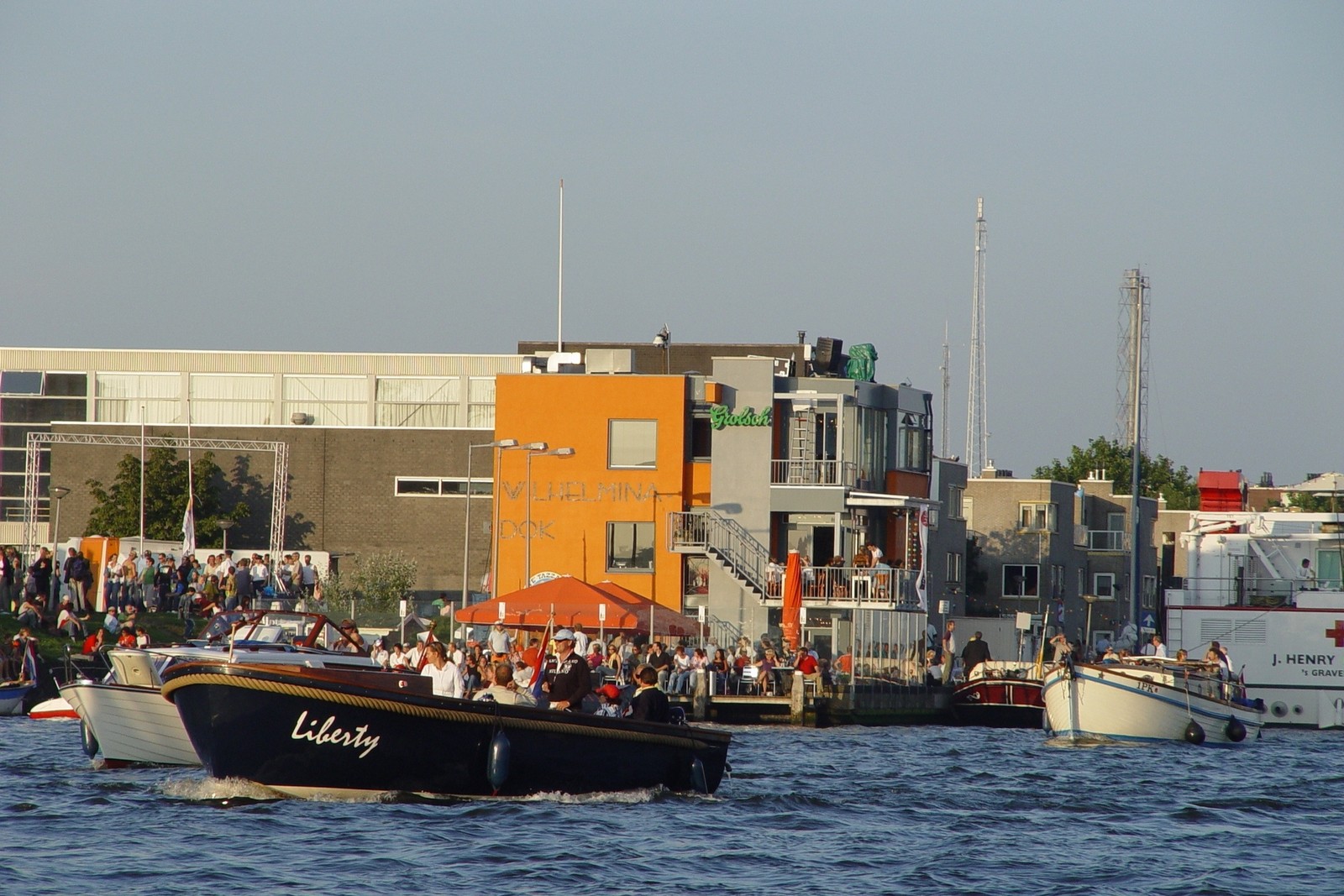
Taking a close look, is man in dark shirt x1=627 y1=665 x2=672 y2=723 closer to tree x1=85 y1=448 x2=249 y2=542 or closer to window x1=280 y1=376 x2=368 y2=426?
tree x1=85 y1=448 x2=249 y2=542

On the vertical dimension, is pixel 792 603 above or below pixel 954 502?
below

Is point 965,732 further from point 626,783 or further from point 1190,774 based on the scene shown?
point 626,783

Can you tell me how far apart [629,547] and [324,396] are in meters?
29.1

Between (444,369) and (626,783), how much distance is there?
55.2 metres

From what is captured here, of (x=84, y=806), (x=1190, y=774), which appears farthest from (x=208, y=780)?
(x=1190, y=774)

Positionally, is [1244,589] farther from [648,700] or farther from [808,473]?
[648,700]

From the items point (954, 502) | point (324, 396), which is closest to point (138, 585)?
point (954, 502)

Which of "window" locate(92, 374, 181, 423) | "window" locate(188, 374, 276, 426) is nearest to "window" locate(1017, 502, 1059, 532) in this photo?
"window" locate(188, 374, 276, 426)

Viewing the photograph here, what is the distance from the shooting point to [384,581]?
194 feet

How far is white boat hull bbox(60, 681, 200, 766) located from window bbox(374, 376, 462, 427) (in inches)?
1908

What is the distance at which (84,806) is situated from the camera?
2259 cm

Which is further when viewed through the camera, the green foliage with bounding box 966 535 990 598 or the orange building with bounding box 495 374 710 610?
the green foliage with bounding box 966 535 990 598

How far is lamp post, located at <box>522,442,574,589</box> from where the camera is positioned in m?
48.0

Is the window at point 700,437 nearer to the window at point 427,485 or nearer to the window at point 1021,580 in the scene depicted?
the window at point 427,485
